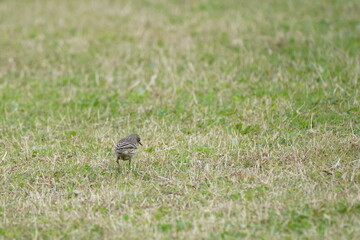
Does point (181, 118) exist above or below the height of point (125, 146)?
below

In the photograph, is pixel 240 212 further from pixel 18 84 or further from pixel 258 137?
pixel 18 84

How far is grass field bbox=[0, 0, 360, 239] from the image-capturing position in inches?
262

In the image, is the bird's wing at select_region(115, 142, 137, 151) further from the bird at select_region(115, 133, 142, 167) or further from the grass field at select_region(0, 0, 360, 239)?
the grass field at select_region(0, 0, 360, 239)

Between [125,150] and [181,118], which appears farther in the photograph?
[181,118]

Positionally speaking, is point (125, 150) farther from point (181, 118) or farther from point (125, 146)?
point (181, 118)

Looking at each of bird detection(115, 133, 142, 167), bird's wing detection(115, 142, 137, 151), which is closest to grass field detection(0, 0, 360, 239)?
bird detection(115, 133, 142, 167)

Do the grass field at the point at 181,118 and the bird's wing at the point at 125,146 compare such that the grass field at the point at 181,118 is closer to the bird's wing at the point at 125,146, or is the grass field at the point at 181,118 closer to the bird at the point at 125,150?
the bird at the point at 125,150

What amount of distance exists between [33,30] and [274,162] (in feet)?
35.3

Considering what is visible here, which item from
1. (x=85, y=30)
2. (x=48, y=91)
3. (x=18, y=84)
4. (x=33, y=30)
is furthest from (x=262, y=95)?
(x=33, y=30)

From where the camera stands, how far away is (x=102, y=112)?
11461 mm

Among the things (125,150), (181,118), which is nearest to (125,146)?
(125,150)

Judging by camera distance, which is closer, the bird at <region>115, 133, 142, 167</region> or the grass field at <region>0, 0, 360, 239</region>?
the grass field at <region>0, 0, 360, 239</region>

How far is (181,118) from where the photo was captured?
10.9 metres

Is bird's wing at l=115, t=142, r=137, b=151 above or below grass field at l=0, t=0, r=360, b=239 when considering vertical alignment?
above
